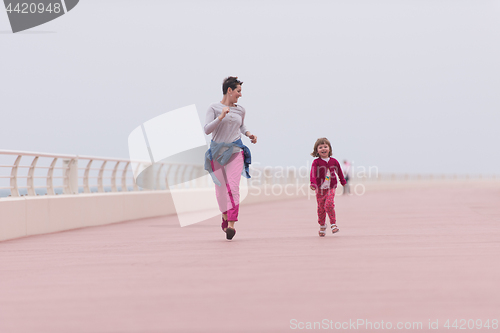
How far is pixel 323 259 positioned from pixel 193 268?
1.35 m

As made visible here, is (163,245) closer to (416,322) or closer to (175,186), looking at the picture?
(416,322)

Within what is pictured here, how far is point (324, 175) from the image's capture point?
10.6m

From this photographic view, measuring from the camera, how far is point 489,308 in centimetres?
467

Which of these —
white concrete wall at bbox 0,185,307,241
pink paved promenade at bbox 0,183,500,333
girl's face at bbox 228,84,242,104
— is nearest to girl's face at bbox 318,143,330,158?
pink paved promenade at bbox 0,183,500,333

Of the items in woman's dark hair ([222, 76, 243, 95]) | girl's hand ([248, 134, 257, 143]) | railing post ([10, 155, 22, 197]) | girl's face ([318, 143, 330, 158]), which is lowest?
railing post ([10, 155, 22, 197])

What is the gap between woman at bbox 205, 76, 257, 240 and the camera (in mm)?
9961

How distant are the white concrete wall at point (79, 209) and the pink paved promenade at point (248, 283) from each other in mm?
1029

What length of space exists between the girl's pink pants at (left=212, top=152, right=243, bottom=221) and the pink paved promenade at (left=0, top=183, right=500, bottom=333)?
47cm

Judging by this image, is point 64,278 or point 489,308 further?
point 64,278

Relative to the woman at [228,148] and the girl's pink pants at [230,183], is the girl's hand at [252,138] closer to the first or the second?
the woman at [228,148]

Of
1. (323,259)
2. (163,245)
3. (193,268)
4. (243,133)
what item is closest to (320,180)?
(243,133)

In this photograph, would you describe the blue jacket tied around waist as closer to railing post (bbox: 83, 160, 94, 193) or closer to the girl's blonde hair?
the girl's blonde hair

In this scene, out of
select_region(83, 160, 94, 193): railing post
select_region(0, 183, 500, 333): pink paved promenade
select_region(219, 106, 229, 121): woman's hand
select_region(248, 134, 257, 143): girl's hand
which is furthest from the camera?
select_region(83, 160, 94, 193): railing post

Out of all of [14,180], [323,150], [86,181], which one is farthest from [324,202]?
[86,181]
